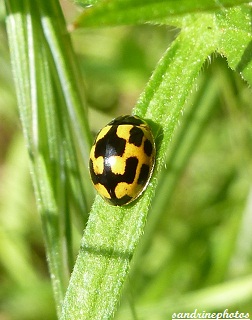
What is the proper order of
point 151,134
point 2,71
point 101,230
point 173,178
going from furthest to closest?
point 173,178 < point 2,71 < point 151,134 < point 101,230

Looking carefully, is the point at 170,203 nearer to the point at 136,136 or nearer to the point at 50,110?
the point at 136,136

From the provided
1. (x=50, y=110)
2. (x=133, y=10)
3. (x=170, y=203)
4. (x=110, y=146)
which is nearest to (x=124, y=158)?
(x=110, y=146)

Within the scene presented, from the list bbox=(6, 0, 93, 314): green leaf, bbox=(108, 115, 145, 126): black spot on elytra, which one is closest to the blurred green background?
bbox=(108, 115, 145, 126): black spot on elytra

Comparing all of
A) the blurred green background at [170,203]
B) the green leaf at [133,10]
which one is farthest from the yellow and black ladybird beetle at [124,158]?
the blurred green background at [170,203]

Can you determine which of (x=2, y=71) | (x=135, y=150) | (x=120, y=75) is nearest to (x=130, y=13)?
(x=135, y=150)

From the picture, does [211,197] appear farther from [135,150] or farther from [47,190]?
[47,190]

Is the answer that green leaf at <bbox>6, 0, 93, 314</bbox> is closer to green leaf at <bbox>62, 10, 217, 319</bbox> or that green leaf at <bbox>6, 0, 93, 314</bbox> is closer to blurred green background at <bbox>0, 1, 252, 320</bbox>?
green leaf at <bbox>62, 10, 217, 319</bbox>
